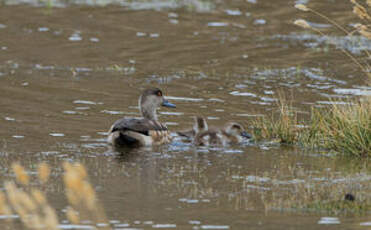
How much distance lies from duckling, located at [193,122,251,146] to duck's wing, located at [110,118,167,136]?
62 cm

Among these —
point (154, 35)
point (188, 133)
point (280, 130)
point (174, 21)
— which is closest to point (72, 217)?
point (280, 130)

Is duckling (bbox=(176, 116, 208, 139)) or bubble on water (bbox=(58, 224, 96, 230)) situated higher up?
bubble on water (bbox=(58, 224, 96, 230))

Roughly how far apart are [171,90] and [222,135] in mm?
5020

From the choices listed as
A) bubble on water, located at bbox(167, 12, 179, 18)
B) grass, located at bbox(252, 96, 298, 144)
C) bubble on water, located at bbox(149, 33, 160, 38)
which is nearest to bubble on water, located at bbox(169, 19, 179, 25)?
bubble on water, located at bbox(167, 12, 179, 18)

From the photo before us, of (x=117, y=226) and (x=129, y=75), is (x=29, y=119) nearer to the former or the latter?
(x=129, y=75)

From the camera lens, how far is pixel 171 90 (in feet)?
58.6

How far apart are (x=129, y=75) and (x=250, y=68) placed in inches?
111

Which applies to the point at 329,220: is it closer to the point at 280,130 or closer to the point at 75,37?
the point at 280,130

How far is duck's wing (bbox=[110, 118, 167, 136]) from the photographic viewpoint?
41.2ft

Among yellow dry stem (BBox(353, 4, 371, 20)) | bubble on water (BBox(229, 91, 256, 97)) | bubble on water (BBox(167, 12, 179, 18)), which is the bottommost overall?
bubble on water (BBox(167, 12, 179, 18))

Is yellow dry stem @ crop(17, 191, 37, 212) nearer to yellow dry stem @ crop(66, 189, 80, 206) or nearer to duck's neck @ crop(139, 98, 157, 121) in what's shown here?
yellow dry stem @ crop(66, 189, 80, 206)

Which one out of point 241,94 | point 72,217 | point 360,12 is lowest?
point 241,94

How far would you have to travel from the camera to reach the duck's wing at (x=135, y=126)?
12555mm

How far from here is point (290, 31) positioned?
25594 mm
